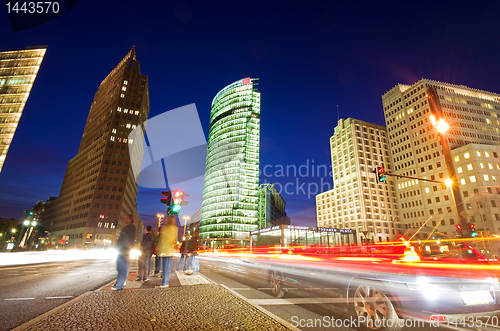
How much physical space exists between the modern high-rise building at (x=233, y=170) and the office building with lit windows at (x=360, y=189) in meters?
35.0

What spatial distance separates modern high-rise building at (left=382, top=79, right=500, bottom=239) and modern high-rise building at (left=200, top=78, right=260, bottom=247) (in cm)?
5686

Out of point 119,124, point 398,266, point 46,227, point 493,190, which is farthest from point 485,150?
point 46,227

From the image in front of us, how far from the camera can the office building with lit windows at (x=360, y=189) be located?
3295 inches

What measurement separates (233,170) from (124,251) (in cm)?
9498

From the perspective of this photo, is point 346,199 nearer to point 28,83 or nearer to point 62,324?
point 62,324

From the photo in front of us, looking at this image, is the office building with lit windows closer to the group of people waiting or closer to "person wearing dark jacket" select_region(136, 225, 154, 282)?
"person wearing dark jacket" select_region(136, 225, 154, 282)

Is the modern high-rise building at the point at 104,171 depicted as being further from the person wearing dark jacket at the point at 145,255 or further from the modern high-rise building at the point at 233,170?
the person wearing dark jacket at the point at 145,255

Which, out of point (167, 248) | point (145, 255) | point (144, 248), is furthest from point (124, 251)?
point (144, 248)

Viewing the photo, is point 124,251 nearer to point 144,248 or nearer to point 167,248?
point 167,248

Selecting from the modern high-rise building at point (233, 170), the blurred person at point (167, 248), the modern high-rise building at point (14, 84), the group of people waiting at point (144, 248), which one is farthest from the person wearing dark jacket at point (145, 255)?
the modern high-rise building at point (233, 170)

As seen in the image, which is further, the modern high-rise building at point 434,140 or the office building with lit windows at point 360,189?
the office building with lit windows at point 360,189

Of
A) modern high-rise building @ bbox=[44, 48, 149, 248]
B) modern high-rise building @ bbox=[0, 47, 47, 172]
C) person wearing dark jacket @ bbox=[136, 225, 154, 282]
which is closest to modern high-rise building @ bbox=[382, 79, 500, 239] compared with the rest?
person wearing dark jacket @ bbox=[136, 225, 154, 282]

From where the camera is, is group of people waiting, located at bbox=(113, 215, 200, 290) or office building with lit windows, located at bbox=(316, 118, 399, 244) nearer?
group of people waiting, located at bbox=(113, 215, 200, 290)

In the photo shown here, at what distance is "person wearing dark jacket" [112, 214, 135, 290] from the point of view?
20.4ft
